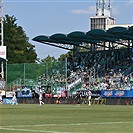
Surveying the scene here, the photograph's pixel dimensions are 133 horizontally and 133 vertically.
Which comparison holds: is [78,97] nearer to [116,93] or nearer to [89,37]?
[116,93]

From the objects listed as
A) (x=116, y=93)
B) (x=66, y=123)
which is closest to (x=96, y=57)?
(x=116, y=93)

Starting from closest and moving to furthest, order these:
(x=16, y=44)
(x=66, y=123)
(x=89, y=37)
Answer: (x=66, y=123)
(x=89, y=37)
(x=16, y=44)

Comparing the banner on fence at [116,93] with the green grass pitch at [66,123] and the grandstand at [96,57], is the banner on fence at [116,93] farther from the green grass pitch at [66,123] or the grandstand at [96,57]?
the green grass pitch at [66,123]

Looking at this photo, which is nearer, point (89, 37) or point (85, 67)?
point (89, 37)

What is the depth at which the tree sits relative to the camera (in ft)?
340

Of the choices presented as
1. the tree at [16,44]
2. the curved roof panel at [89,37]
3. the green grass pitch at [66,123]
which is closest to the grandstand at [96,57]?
the curved roof panel at [89,37]

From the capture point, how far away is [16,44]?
107250mm

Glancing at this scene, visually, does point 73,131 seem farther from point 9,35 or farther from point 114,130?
point 9,35

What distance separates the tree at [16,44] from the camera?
4085 inches

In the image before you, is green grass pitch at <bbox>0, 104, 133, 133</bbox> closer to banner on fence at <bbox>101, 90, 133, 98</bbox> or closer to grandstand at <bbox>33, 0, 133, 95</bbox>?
banner on fence at <bbox>101, 90, 133, 98</bbox>

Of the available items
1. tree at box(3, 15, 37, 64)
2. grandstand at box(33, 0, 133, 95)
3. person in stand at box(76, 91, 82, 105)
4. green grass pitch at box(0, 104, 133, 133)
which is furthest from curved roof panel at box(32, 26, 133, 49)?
green grass pitch at box(0, 104, 133, 133)

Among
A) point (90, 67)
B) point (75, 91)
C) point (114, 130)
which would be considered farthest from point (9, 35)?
point (114, 130)

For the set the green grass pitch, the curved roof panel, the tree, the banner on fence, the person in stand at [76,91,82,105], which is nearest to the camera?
the green grass pitch

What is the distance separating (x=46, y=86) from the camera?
6731cm
